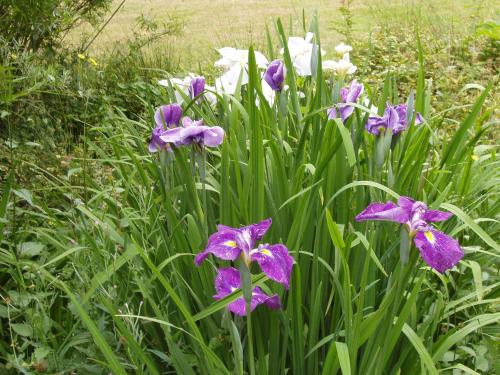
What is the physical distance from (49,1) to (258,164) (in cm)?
254

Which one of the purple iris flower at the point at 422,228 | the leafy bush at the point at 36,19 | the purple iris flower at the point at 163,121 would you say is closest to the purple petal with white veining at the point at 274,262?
the purple iris flower at the point at 422,228

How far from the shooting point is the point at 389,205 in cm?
113

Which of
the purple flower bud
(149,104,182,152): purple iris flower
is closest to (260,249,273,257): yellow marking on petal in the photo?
(149,104,182,152): purple iris flower

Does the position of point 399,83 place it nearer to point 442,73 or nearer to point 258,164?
point 442,73

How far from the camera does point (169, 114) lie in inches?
67.2

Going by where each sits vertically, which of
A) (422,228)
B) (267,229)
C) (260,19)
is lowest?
(260,19)

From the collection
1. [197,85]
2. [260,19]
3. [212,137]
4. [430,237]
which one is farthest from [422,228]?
[260,19]

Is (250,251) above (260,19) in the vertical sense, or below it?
above

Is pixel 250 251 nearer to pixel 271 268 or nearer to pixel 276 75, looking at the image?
pixel 271 268

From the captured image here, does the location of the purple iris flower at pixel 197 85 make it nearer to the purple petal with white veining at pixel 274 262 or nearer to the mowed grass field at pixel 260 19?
the purple petal with white veining at pixel 274 262

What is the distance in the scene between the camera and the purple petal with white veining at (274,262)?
1111mm

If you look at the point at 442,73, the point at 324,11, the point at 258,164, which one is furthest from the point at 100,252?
the point at 324,11

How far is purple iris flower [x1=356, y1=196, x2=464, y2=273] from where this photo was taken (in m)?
1.09

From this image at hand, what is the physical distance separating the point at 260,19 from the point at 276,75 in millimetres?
7929
